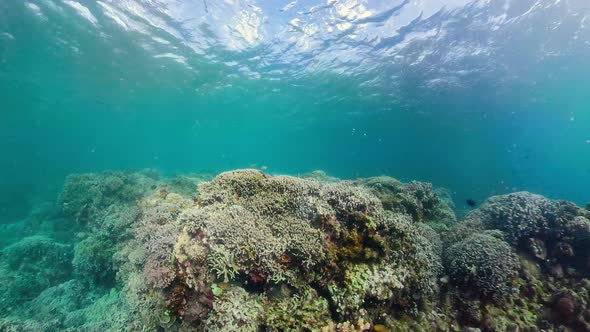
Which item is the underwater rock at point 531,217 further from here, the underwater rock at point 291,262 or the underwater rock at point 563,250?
the underwater rock at point 291,262

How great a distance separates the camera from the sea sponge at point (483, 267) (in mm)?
4891

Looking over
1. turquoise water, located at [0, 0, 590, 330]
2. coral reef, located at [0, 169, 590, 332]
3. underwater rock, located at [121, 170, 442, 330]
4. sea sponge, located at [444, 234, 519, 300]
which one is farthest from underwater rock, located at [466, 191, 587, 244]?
turquoise water, located at [0, 0, 590, 330]

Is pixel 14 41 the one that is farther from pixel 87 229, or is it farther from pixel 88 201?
pixel 87 229

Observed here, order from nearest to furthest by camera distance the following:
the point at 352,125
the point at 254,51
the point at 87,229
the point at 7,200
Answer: the point at 87,229
the point at 254,51
the point at 7,200
the point at 352,125

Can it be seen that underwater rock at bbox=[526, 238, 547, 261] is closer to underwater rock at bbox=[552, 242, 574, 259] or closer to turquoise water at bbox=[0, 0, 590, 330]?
underwater rock at bbox=[552, 242, 574, 259]

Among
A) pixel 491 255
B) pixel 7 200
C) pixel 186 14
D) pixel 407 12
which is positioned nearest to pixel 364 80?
pixel 407 12

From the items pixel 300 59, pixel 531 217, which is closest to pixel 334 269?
pixel 531 217

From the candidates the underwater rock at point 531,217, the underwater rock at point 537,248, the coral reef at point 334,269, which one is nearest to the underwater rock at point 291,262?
the coral reef at point 334,269

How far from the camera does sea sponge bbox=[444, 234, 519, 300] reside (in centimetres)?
489

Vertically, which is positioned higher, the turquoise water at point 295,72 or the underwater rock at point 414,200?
the turquoise water at point 295,72

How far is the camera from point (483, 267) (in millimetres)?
5051

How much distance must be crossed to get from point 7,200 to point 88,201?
23349mm

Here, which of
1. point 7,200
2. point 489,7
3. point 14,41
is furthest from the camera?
point 7,200

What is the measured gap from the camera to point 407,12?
52.6ft
